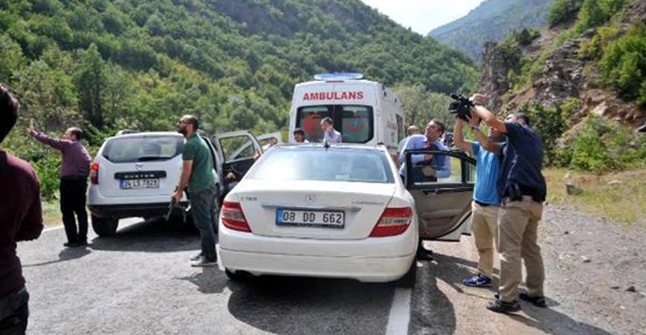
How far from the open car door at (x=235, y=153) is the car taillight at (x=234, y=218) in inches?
144

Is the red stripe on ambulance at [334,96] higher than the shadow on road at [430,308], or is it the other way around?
the red stripe on ambulance at [334,96]

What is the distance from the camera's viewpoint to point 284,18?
14262 centimetres

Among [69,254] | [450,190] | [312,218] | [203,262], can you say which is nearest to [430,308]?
[312,218]

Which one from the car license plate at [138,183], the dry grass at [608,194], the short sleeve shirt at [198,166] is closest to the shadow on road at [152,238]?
the car license plate at [138,183]

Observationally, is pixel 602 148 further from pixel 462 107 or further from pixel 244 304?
pixel 244 304

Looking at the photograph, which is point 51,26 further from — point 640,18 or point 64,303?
point 64,303

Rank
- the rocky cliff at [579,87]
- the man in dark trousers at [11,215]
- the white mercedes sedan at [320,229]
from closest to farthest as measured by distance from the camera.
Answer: the man in dark trousers at [11,215], the white mercedes sedan at [320,229], the rocky cliff at [579,87]

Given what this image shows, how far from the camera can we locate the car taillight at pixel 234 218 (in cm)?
512

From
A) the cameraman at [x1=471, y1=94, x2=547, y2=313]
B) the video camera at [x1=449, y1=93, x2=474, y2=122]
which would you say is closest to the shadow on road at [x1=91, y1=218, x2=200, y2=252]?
the video camera at [x1=449, y1=93, x2=474, y2=122]

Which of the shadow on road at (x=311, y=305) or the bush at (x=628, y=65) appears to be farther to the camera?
the bush at (x=628, y=65)

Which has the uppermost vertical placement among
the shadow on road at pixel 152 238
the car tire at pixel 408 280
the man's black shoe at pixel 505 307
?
the car tire at pixel 408 280

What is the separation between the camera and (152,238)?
8.65m

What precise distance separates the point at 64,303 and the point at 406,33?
135 meters

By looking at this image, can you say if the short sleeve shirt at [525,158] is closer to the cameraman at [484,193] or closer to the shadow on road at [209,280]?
the cameraman at [484,193]
